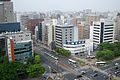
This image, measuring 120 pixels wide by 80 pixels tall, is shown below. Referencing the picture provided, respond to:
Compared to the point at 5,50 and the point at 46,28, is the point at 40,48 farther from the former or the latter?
the point at 5,50

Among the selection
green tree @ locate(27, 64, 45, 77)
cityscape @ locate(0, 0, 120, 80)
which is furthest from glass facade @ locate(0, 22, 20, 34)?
green tree @ locate(27, 64, 45, 77)

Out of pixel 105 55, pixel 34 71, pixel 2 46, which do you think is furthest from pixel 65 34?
pixel 34 71

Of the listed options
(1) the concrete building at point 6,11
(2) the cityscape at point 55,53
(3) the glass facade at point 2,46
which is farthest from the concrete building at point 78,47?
(1) the concrete building at point 6,11

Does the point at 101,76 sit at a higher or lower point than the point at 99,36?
lower

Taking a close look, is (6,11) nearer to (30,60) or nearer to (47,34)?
(47,34)

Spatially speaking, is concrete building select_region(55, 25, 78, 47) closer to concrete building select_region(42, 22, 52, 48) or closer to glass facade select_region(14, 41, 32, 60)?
concrete building select_region(42, 22, 52, 48)

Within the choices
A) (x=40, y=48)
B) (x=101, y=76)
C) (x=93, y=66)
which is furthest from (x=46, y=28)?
(x=101, y=76)
